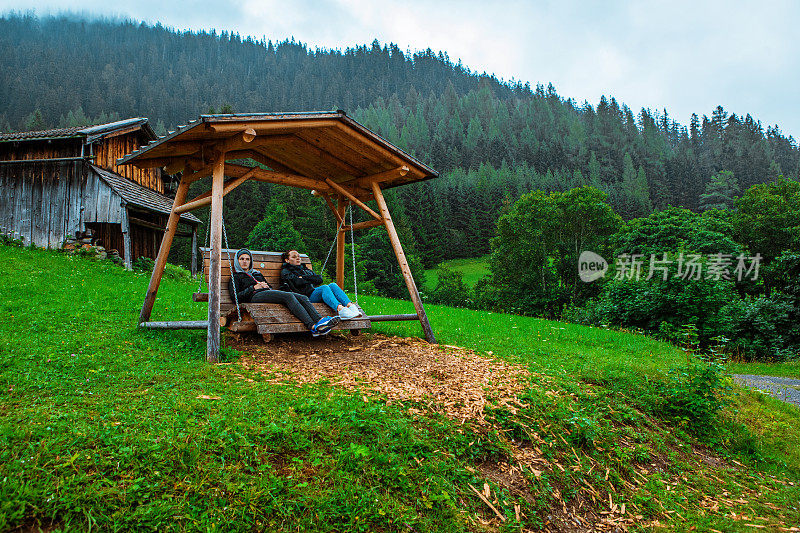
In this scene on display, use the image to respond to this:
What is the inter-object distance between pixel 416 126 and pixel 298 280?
389ft

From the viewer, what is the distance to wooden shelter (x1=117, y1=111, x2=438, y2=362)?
22.9ft

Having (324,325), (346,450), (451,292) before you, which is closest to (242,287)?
(324,325)

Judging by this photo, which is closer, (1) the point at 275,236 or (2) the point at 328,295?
(2) the point at 328,295

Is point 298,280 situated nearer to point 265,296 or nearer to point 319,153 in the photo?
point 265,296

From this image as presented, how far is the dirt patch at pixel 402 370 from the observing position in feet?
17.6

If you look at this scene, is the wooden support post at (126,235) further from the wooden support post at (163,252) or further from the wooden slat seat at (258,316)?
the wooden slat seat at (258,316)

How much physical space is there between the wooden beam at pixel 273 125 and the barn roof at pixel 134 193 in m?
16.0

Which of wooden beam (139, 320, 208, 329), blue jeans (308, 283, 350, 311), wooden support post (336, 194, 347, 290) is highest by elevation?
wooden support post (336, 194, 347, 290)

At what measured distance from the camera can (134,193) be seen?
21.8 metres

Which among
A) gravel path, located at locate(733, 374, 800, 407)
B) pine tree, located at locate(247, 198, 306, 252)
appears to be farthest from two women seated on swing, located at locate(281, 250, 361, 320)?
pine tree, located at locate(247, 198, 306, 252)

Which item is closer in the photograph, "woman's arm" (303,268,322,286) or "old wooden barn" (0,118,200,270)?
"woman's arm" (303,268,322,286)

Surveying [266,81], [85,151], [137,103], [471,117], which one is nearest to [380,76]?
[266,81]

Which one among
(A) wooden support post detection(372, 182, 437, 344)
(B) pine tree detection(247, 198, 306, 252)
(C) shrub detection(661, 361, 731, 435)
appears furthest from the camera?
(B) pine tree detection(247, 198, 306, 252)

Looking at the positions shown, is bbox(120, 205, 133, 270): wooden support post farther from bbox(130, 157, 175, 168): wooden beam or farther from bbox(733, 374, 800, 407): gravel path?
bbox(733, 374, 800, 407): gravel path
